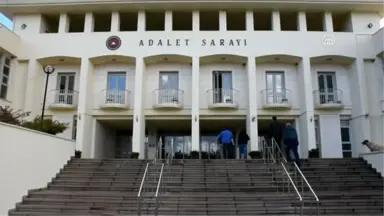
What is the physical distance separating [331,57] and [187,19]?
8061 mm

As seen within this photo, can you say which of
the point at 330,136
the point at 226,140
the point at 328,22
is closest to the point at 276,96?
the point at 330,136

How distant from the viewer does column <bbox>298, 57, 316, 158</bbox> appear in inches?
625

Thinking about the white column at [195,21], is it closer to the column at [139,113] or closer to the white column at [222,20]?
the white column at [222,20]

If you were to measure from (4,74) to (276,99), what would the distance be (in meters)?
13.5

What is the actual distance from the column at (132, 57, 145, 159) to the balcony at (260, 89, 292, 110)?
6113mm

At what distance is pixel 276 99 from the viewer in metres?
17.0

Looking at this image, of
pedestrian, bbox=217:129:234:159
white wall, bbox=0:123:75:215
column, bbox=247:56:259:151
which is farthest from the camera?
column, bbox=247:56:259:151

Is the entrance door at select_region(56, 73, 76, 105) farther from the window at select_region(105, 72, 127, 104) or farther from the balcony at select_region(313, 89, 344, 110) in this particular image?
the balcony at select_region(313, 89, 344, 110)

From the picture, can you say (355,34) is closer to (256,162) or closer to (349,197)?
(256,162)

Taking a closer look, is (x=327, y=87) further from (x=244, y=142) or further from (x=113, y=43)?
(x=113, y=43)

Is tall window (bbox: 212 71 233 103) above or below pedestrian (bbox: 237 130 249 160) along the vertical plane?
above

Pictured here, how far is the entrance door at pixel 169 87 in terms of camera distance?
55.4 feet

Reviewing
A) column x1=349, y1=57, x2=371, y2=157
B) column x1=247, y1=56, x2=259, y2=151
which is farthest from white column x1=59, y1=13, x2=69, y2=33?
column x1=349, y1=57, x2=371, y2=157

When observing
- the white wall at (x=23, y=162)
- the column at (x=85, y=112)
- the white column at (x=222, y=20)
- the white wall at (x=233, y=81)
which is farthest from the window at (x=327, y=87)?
the white wall at (x=23, y=162)
